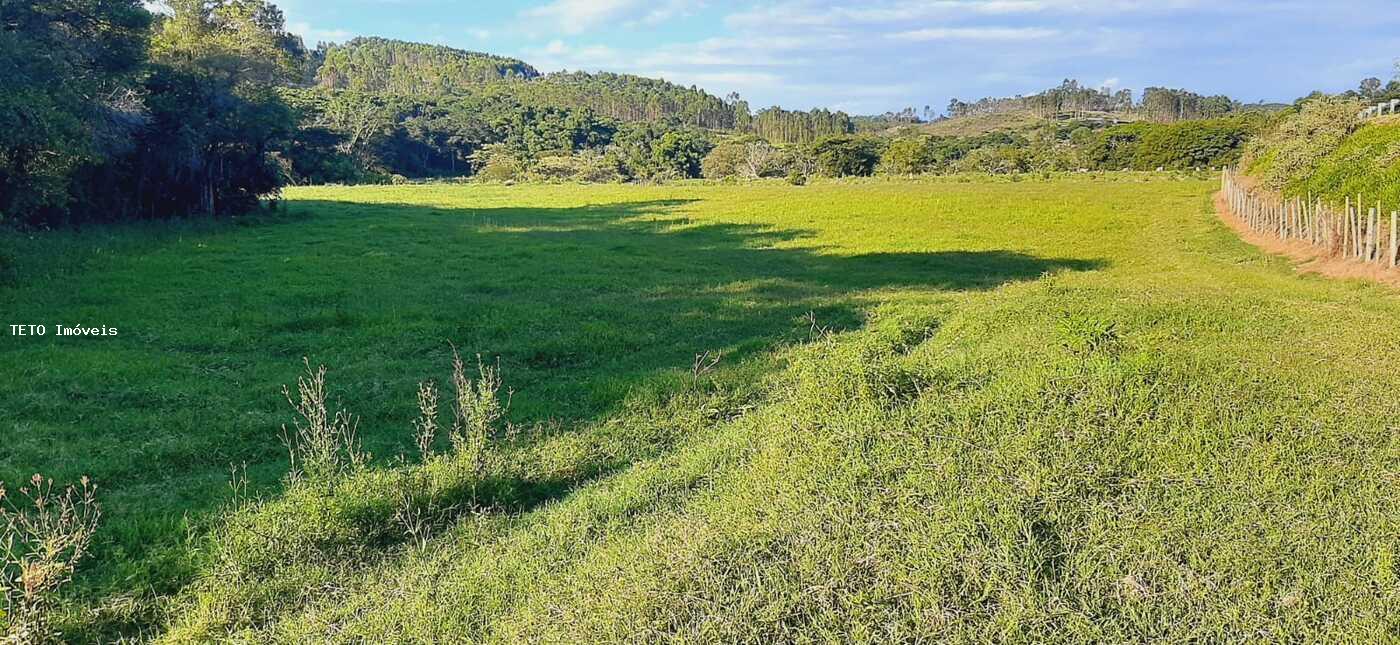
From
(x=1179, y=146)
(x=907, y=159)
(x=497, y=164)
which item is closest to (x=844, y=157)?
(x=907, y=159)

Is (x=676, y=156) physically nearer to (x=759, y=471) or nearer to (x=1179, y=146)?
(x=1179, y=146)

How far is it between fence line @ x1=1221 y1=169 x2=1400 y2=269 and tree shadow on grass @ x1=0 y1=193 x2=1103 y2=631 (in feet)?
15.1

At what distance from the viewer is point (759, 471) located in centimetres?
514

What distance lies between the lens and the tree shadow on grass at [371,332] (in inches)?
243

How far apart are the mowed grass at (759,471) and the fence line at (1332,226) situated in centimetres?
384

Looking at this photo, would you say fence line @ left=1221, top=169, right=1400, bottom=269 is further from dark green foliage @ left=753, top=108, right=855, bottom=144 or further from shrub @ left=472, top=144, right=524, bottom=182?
dark green foliage @ left=753, top=108, right=855, bottom=144

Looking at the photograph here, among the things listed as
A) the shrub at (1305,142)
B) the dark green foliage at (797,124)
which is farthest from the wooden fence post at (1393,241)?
the dark green foliage at (797,124)

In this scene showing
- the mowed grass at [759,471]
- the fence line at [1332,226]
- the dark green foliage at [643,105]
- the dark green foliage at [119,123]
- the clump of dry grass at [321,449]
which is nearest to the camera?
the mowed grass at [759,471]

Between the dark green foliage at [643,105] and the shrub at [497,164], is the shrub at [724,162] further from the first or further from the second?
the dark green foliage at [643,105]

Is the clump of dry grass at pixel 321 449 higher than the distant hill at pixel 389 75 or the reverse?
the reverse

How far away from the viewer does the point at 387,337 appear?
10391 mm

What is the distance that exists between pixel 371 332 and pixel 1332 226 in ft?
61.2

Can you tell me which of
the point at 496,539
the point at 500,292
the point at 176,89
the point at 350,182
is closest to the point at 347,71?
the point at 350,182

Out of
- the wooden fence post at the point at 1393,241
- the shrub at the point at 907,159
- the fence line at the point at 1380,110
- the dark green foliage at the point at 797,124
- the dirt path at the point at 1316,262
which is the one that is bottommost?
the dirt path at the point at 1316,262
